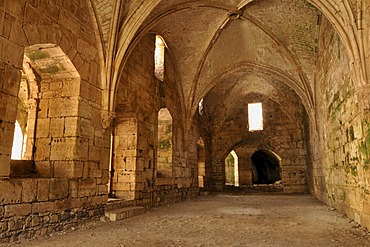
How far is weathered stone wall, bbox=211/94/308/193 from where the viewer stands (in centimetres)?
1263

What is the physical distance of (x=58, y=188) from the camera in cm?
418

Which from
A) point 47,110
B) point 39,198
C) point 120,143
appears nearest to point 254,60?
point 120,143

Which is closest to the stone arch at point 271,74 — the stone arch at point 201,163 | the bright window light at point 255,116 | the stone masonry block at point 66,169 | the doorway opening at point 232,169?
the stone arch at point 201,163

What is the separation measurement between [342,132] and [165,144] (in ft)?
15.6

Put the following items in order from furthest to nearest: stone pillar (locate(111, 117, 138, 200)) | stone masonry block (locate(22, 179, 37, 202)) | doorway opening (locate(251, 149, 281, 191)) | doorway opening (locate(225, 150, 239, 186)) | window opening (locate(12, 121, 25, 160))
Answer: doorway opening (locate(251, 149, 281, 191)) → doorway opening (locate(225, 150, 239, 186)) → window opening (locate(12, 121, 25, 160)) → stone pillar (locate(111, 117, 138, 200)) → stone masonry block (locate(22, 179, 37, 202))

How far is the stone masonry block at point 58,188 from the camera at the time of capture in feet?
13.3

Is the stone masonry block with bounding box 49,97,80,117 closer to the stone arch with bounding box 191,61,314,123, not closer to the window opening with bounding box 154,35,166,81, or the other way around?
the window opening with bounding box 154,35,166,81

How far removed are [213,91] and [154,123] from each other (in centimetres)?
570

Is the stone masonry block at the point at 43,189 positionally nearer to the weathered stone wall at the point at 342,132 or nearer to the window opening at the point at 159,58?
the weathered stone wall at the point at 342,132

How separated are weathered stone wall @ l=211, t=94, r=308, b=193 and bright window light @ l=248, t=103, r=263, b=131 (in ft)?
0.74

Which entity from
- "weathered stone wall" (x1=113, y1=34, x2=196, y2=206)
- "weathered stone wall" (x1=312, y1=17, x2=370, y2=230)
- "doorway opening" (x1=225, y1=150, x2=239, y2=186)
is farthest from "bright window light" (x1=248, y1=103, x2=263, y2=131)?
"weathered stone wall" (x1=113, y1=34, x2=196, y2=206)

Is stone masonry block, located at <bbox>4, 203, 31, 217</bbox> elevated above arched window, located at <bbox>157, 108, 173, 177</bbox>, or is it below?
below

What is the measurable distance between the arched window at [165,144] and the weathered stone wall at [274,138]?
19.7 feet

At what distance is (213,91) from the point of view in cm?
1253
